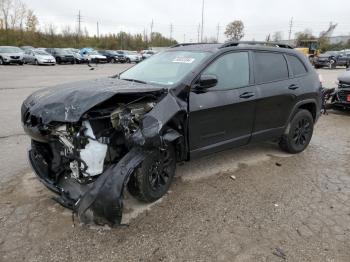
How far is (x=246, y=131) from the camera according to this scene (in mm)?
4891

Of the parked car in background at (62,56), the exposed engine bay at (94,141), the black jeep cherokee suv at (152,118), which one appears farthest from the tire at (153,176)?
the parked car in background at (62,56)

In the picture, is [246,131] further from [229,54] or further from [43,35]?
[43,35]

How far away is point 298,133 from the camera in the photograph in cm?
580

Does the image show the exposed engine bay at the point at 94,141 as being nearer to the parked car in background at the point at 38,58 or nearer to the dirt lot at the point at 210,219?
the dirt lot at the point at 210,219

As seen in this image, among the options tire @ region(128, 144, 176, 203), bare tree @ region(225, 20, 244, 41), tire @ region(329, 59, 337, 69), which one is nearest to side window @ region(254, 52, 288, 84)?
tire @ region(128, 144, 176, 203)

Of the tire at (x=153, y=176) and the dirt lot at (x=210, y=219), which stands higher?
the tire at (x=153, y=176)

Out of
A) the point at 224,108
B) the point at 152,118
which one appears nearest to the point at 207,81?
the point at 224,108

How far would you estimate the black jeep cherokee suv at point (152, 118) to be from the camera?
3.36 metres

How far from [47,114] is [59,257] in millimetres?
1358

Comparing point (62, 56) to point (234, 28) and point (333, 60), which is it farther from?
point (234, 28)

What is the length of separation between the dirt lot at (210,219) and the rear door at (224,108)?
1.82 feet

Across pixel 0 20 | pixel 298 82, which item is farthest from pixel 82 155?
pixel 0 20

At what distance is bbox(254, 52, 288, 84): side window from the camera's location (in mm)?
4973

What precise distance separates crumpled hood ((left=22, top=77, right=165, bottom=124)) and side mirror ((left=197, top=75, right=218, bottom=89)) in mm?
504
